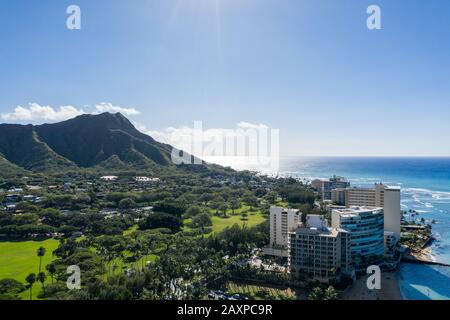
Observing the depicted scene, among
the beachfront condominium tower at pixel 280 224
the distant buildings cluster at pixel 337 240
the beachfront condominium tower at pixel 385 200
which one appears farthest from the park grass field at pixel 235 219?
the beachfront condominium tower at pixel 385 200

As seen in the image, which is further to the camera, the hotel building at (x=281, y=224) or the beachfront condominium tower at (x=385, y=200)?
the beachfront condominium tower at (x=385, y=200)

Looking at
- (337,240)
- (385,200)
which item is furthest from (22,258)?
(385,200)

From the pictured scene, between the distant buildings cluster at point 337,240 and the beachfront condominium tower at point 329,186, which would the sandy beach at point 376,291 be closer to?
the distant buildings cluster at point 337,240
